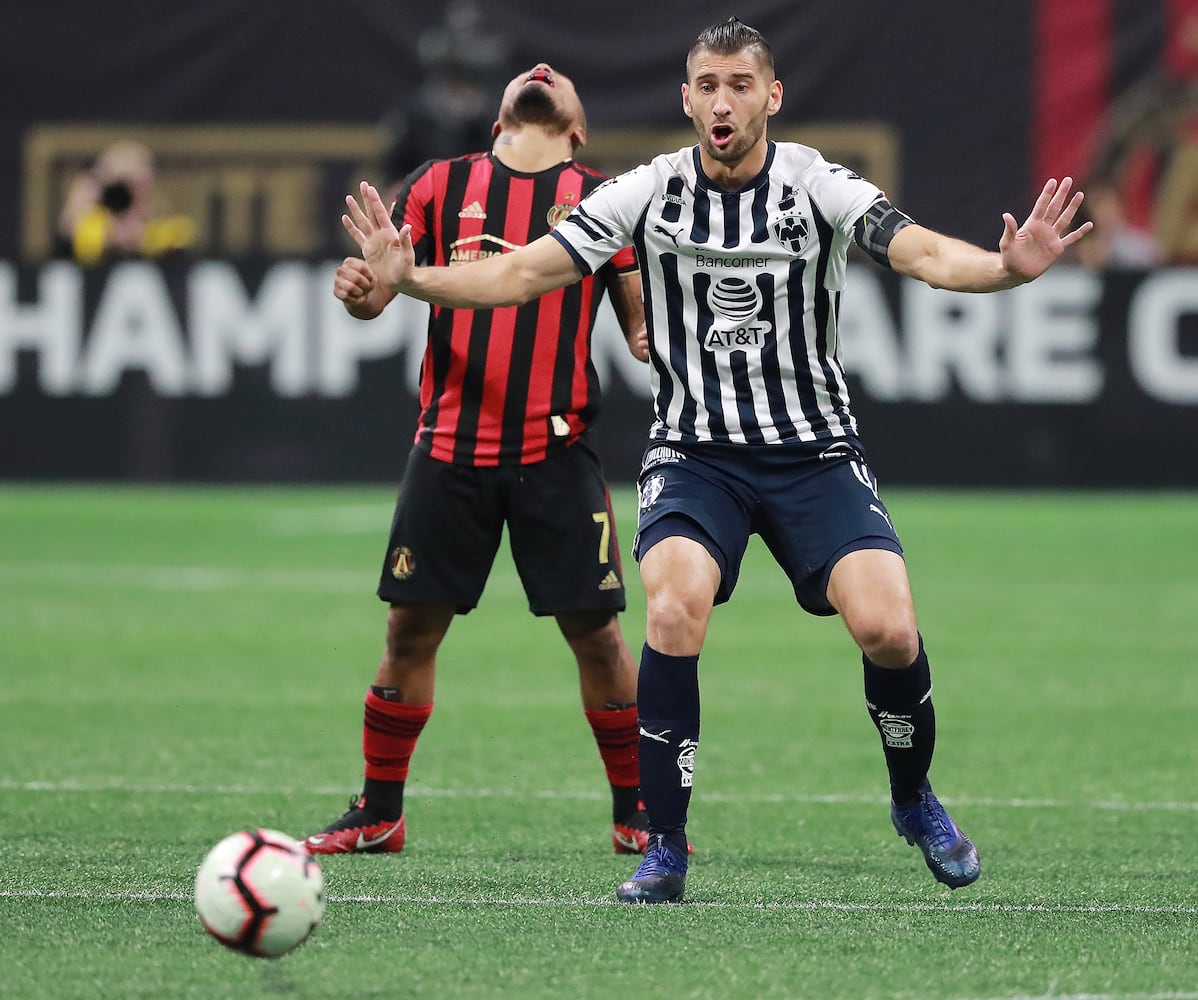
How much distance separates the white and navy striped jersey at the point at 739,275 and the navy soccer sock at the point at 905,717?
0.62 metres

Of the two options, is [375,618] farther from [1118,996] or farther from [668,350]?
[1118,996]

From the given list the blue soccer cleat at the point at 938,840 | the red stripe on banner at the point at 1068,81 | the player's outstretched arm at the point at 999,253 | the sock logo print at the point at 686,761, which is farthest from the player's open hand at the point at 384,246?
the red stripe on banner at the point at 1068,81

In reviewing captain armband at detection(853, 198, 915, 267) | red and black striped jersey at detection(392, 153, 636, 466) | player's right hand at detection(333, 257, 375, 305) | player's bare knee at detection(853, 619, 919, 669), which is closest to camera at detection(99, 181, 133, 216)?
red and black striped jersey at detection(392, 153, 636, 466)

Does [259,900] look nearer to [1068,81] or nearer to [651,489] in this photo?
[651,489]

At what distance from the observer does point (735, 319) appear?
5.25m


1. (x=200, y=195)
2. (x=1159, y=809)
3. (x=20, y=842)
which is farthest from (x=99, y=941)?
(x=200, y=195)

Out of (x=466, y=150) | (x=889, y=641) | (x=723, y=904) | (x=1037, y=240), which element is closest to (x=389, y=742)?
(x=723, y=904)

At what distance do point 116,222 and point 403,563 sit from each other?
38.9 feet

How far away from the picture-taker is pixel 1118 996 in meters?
4.08

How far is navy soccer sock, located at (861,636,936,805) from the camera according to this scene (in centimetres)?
520

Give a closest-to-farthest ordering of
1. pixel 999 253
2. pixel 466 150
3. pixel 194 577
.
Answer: pixel 999 253, pixel 194 577, pixel 466 150

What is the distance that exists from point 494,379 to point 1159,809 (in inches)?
92.2

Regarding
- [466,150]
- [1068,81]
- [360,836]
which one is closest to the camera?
[360,836]

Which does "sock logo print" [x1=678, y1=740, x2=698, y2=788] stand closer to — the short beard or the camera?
the short beard
